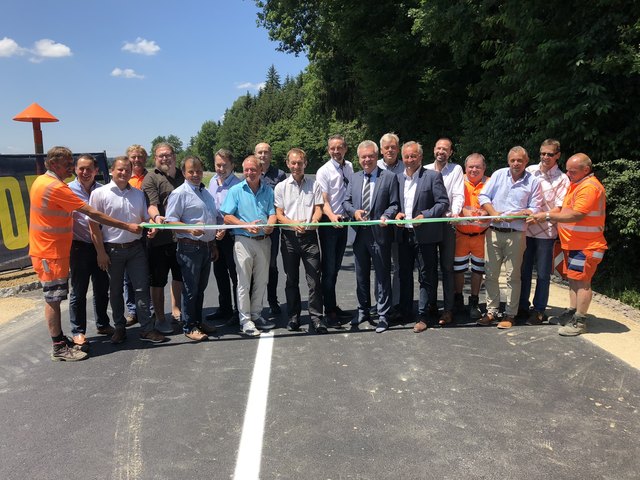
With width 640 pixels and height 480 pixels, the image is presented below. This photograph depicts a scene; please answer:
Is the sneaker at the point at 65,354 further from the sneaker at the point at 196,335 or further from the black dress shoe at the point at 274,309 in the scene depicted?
the black dress shoe at the point at 274,309

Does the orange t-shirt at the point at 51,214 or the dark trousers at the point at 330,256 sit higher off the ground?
the orange t-shirt at the point at 51,214

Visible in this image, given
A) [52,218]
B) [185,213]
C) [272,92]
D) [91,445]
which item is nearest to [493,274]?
[185,213]

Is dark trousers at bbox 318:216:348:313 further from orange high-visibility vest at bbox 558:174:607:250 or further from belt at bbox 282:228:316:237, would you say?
orange high-visibility vest at bbox 558:174:607:250

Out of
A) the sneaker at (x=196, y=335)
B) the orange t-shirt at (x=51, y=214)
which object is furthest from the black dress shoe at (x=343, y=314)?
the orange t-shirt at (x=51, y=214)

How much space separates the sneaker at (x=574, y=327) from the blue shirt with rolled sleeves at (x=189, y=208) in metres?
4.02

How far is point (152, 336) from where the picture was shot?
512 centimetres

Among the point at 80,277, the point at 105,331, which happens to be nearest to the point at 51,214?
the point at 80,277

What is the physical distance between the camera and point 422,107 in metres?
17.8

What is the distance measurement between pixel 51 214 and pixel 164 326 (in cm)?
176

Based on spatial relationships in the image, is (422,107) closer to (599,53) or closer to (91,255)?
(599,53)

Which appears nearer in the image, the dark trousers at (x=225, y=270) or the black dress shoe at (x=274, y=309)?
the dark trousers at (x=225, y=270)

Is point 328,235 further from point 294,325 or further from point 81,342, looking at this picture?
point 81,342

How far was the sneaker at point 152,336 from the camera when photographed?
511 cm

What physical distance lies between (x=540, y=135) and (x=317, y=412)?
258 inches
